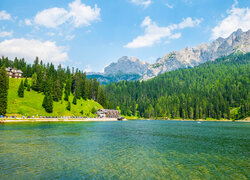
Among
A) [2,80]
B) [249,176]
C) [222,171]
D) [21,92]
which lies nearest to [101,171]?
[222,171]

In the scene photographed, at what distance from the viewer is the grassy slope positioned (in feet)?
409

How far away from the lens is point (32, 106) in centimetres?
13538

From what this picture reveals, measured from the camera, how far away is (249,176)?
2350cm

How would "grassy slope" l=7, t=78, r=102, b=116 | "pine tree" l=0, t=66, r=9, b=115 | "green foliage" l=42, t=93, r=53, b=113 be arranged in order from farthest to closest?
1. "green foliage" l=42, t=93, r=53, b=113
2. "grassy slope" l=7, t=78, r=102, b=116
3. "pine tree" l=0, t=66, r=9, b=115

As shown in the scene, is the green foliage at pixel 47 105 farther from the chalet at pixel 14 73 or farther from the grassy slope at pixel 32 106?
the chalet at pixel 14 73

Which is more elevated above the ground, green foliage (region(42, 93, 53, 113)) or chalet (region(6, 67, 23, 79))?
chalet (region(6, 67, 23, 79))

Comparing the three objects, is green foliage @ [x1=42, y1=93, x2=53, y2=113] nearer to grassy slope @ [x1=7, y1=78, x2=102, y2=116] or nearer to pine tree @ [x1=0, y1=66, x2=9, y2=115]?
grassy slope @ [x1=7, y1=78, x2=102, y2=116]

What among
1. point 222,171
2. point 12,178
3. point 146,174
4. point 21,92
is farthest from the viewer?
point 21,92

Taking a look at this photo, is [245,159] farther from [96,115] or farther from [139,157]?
[96,115]

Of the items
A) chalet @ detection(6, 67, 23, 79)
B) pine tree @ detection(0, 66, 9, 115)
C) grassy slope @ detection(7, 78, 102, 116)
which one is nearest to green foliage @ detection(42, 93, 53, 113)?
grassy slope @ detection(7, 78, 102, 116)

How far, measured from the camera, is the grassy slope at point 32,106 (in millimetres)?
124750

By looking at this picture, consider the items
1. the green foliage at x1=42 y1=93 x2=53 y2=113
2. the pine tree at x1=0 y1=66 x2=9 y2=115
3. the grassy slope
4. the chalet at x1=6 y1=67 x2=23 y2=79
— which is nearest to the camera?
the pine tree at x1=0 y1=66 x2=9 y2=115

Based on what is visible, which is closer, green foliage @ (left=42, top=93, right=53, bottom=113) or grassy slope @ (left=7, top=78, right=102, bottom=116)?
grassy slope @ (left=7, top=78, right=102, bottom=116)

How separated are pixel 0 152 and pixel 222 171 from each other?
124 feet
